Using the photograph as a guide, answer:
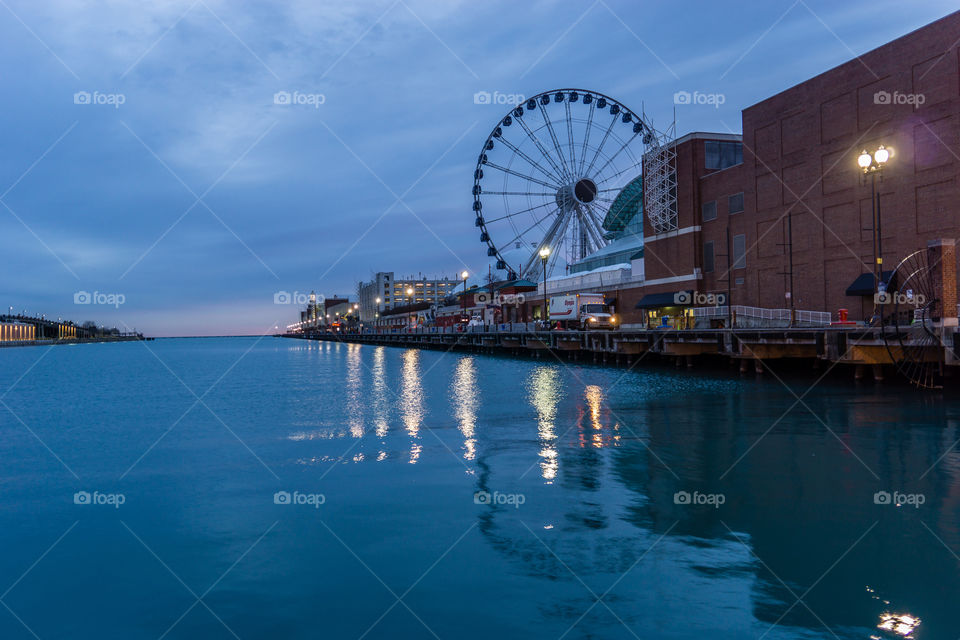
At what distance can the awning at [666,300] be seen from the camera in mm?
63428

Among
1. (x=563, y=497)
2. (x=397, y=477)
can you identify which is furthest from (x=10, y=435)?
(x=563, y=497)

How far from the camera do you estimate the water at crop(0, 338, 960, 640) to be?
761 centimetres

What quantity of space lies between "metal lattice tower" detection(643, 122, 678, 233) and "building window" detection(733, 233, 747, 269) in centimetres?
820

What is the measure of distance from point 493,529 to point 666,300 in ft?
197

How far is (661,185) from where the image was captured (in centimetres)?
7050

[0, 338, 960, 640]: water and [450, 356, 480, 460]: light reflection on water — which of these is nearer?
[0, 338, 960, 640]: water

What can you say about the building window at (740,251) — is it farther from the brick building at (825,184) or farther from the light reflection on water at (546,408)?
the light reflection on water at (546,408)

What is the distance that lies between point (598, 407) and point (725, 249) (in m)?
40.7

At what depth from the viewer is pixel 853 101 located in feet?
159

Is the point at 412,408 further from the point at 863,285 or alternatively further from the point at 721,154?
the point at 721,154

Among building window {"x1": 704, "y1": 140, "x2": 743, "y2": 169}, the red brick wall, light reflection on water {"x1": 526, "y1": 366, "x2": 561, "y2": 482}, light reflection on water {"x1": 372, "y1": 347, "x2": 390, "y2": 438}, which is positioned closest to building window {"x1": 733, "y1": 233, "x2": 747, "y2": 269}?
the red brick wall

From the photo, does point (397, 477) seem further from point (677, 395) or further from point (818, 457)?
point (677, 395)

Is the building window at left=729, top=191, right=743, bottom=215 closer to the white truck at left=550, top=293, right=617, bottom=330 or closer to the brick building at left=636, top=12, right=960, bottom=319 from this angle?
the brick building at left=636, top=12, right=960, bottom=319

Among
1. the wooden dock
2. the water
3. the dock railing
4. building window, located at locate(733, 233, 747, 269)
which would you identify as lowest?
the water
